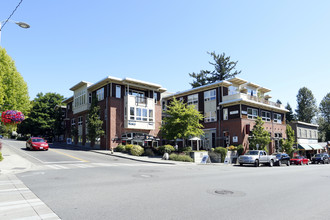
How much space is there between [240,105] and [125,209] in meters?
33.0

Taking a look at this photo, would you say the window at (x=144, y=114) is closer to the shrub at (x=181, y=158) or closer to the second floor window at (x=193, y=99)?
the second floor window at (x=193, y=99)

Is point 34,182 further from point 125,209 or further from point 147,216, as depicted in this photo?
point 147,216

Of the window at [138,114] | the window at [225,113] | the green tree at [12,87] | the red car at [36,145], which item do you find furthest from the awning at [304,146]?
the green tree at [12,87]

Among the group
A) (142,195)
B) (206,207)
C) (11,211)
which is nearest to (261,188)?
(206,207)

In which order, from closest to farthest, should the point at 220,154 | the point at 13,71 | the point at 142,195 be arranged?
the point at 142,195, the point at 220,154, the point at 13,71

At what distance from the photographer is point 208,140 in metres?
40.4

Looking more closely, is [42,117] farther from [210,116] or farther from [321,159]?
[321,159]

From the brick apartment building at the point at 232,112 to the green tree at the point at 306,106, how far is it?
31.8m

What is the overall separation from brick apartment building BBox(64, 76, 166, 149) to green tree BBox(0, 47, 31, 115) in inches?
338

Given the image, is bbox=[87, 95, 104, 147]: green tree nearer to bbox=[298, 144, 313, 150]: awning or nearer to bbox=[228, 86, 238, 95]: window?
bbox=[228, 86, 238, 95]: window

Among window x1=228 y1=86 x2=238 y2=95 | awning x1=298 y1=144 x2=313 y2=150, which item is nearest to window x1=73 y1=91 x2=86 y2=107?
window x1=228 y1=86 x2=238 y2=95

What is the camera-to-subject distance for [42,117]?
174 feet

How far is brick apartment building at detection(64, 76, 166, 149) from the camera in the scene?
111 feet

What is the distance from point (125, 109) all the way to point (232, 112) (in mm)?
16273
